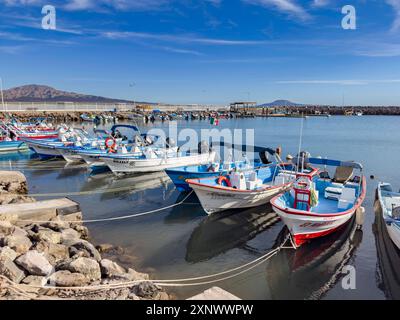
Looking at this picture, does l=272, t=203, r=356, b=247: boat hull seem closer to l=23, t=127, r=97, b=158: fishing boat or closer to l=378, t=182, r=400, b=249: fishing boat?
l=378, t=182, r=400, b=249: fishing boat

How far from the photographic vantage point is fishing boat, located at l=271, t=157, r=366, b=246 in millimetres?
8964

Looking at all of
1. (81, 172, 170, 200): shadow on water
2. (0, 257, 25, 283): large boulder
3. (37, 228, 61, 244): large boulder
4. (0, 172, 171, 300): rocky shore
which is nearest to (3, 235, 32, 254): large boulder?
(0, 172, 171, 300): rocky shore

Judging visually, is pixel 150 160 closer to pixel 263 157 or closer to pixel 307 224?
pixel 263 157

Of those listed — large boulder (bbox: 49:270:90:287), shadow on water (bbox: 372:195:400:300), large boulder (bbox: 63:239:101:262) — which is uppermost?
large boulder (bbox: 49:270:90:287)

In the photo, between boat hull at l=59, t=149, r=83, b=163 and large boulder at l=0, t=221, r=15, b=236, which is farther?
boat hull at l=59, t=149, r=83, b=163

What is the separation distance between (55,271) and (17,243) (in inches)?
60.7

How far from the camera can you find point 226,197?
12.0m

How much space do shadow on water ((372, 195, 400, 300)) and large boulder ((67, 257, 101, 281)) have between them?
700 centimetres

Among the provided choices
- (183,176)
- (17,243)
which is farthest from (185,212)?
(17,243)

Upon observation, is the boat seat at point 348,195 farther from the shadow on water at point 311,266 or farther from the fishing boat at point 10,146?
the fishing boat at point 10,146

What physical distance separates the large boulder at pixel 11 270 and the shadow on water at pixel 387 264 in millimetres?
8389
